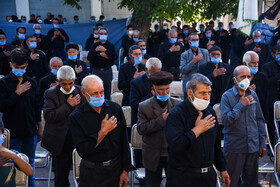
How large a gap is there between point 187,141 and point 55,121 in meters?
2.08

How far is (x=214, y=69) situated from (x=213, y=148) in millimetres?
3355

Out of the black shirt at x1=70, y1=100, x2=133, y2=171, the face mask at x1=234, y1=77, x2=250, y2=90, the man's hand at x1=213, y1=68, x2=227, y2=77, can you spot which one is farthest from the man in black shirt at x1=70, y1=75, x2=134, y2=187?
the man's hand at x1=213, y1=68, x2=227, y2=77

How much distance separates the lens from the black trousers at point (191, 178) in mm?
3424

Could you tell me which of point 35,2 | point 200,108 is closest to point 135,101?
point 200,108

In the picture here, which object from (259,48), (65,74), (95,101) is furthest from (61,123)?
(259,48)

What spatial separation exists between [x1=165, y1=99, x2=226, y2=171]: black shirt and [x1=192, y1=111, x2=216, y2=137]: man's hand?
60mm

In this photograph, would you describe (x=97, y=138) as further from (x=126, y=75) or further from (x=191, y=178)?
(x=126, y=75)

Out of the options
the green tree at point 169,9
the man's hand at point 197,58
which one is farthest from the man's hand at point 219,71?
the green tree at point 169,9

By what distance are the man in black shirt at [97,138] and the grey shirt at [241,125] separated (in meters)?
1.56

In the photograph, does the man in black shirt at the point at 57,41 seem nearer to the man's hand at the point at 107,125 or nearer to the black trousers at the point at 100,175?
the black trousers at the point at 100,175

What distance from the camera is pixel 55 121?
465 cm

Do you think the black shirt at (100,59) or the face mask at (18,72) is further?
the black shirt at (100,59)

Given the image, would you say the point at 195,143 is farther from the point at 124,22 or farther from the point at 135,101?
the point at 124,22

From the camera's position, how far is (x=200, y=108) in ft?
11.3
